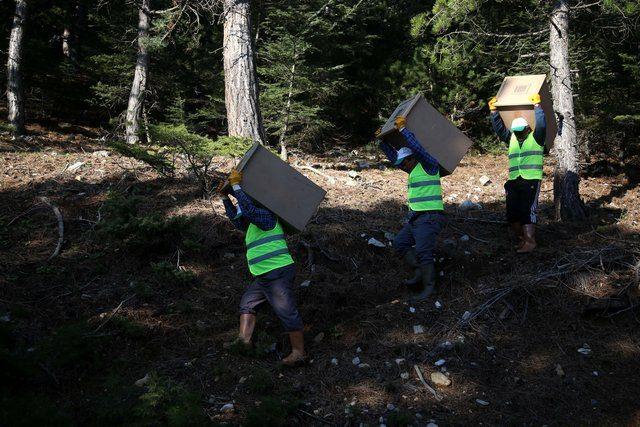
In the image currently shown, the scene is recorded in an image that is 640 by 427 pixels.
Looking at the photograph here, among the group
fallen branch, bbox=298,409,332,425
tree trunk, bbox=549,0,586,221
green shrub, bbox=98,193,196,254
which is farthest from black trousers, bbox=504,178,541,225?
green shrub, bbox=98,193,196,254

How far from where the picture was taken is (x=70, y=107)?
18.1 metres

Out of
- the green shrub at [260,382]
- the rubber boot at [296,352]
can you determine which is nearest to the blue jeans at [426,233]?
the rubber boot at [296,352]

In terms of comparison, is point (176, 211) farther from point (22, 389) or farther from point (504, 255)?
point (504, 255)

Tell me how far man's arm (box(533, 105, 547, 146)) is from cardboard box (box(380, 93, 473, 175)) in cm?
97

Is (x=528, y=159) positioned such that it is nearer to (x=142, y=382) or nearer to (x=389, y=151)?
(x=389, y=151)

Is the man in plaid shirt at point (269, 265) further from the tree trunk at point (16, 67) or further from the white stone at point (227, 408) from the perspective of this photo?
the tree trunk at point (16, 67)

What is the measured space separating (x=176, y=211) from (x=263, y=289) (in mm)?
2736

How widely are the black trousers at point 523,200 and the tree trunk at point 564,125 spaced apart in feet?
6.25

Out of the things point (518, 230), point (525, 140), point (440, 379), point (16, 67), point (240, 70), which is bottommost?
point (440, 379)

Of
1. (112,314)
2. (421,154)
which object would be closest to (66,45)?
(112,314)

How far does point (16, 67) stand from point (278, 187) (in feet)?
39.6

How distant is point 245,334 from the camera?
4605 mm

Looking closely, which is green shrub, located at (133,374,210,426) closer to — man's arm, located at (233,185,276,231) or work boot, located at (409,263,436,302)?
man's arm, located at (233,185,276,231)

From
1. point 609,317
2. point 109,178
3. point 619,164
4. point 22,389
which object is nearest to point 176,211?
point 109,178
